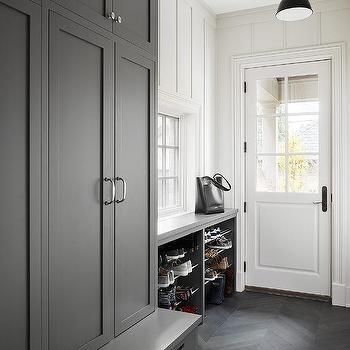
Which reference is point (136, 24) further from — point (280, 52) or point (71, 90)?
point (280, 52)

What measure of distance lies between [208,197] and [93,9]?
2304mm

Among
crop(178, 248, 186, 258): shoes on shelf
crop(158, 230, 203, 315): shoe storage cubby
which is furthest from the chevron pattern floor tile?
crop(178, 248, 186, 258): shoes on shelf

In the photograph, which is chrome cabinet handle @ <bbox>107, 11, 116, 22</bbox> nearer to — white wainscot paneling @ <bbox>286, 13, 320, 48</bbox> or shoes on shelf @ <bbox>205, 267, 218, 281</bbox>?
shoes on shelf @ <bbox>205, 267, 218, 281</bbox>

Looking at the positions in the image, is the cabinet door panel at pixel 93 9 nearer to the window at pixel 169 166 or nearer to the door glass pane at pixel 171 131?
the window at pixel 169 166

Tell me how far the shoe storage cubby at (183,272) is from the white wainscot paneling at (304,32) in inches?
82.9

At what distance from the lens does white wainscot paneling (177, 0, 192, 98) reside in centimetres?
351

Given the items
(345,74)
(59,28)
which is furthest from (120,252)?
(345,74)

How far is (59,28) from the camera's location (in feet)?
4.72

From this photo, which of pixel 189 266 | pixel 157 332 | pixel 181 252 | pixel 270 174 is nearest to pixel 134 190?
pixel 157 332

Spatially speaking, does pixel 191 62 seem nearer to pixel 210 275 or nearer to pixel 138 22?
pixel 138 22

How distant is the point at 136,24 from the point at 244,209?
2654mm

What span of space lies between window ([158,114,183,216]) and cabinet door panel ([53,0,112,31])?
1.89 m

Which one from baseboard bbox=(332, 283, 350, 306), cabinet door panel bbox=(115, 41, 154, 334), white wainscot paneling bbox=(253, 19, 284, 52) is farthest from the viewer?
white wainscot paneling bbox=(253, 19, 284, 52)

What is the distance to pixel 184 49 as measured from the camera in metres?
3.58
